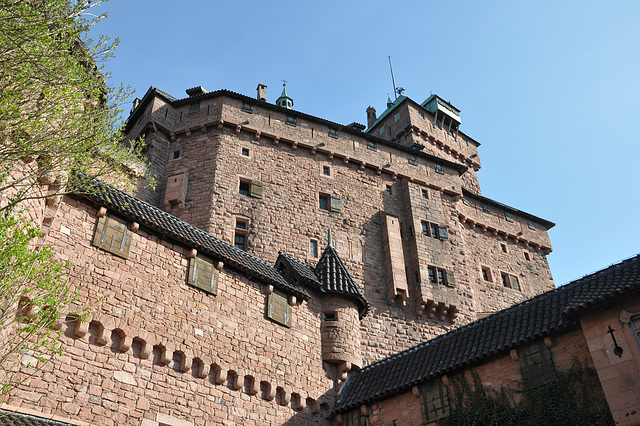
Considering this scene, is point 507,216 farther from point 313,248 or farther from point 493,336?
point 493,336

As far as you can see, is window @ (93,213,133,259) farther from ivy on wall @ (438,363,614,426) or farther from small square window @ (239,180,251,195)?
small square window @ (239,180,251,195)

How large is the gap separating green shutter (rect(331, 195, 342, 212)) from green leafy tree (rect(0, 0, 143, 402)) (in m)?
16.6

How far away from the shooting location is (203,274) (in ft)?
51.4

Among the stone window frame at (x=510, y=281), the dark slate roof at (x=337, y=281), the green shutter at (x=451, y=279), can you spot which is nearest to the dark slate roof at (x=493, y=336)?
the dark slate roof at (x=337, y=281)

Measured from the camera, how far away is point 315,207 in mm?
27641

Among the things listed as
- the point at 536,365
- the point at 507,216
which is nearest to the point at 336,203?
the point at 507,216

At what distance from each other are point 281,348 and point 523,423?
7.00 m

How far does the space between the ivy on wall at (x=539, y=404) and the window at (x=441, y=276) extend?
12606 millimetres

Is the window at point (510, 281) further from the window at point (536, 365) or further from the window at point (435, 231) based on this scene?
the window at point (536, 365)

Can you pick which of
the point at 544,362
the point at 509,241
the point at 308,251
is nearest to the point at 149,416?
the point at 544,362

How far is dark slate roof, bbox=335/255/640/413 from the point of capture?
44.0ft

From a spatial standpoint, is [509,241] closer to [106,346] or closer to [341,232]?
[341,232]

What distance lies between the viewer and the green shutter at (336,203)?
91.8 feet

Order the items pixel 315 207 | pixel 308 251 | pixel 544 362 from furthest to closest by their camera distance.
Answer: pixel 315 207
pixel 308 251
pixel 544 362
